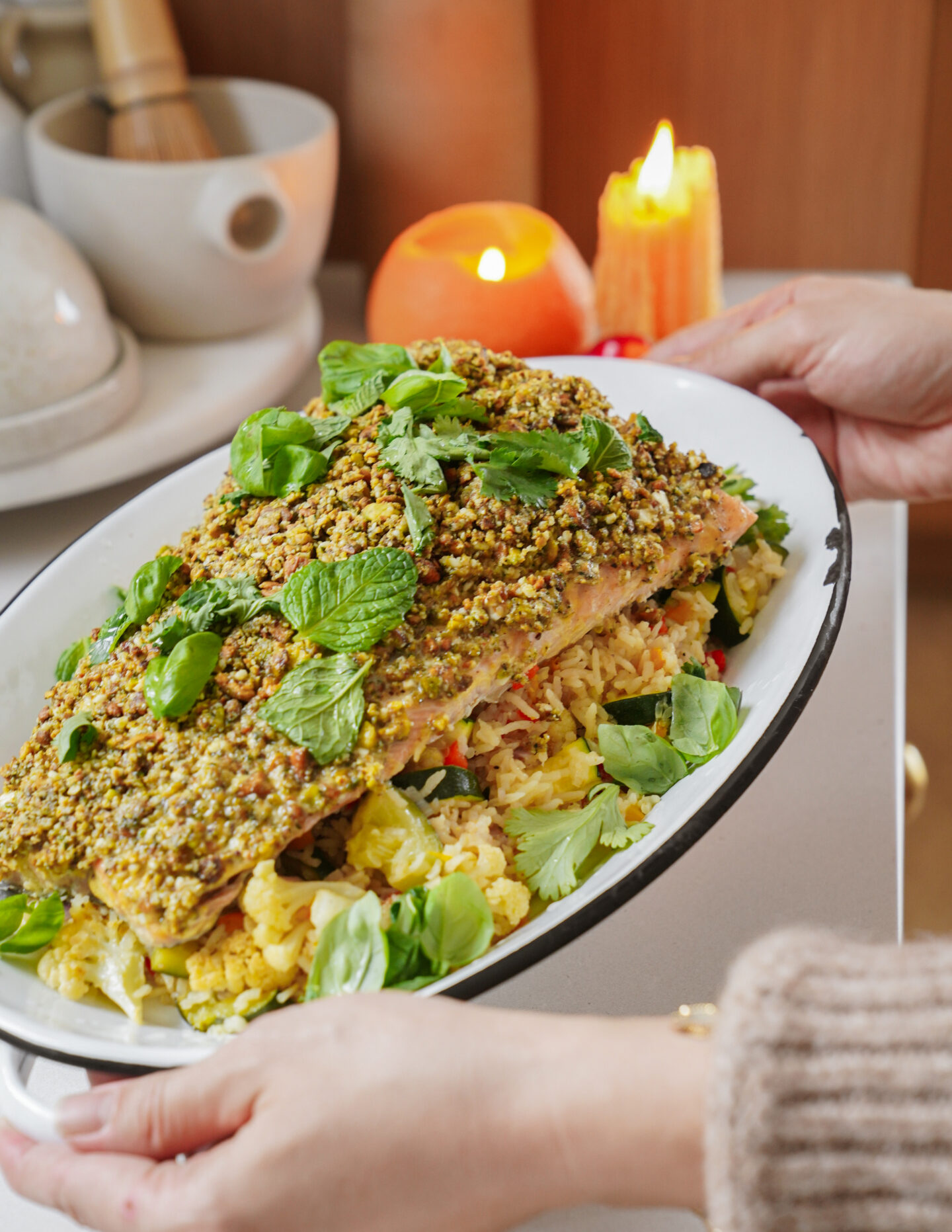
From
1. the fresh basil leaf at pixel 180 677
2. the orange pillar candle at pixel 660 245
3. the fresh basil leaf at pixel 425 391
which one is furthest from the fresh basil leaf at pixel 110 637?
the orange pillar candle at pixel 660 245

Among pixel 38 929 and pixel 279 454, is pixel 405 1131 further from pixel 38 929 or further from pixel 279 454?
pixel 279 454

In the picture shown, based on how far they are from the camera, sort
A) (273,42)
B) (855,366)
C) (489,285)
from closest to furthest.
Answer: (855,366) < (489,285) < (273,42)

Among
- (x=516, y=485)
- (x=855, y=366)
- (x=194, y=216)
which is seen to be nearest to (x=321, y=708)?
(x=516, y=485)

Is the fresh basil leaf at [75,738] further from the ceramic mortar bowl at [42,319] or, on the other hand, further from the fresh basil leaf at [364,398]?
the ceramic mortar bowl at [42,319]

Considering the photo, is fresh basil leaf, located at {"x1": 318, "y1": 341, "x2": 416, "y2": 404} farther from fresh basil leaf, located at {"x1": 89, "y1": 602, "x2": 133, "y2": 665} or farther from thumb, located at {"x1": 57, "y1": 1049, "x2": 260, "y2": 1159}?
thumb, located at {"x1": 57, "y1": 1049, "x2": 260, "y2": 1159}

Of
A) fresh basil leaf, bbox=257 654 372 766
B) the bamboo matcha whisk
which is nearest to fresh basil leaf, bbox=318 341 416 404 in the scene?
fresh basil leaf, bbox=257 654 372 766

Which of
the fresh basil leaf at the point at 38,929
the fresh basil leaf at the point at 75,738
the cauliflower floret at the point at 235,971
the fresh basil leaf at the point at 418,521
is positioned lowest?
the cauliflower floret at the point at 235,971

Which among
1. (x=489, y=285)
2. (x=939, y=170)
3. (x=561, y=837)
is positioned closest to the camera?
(x=561, y=837)
